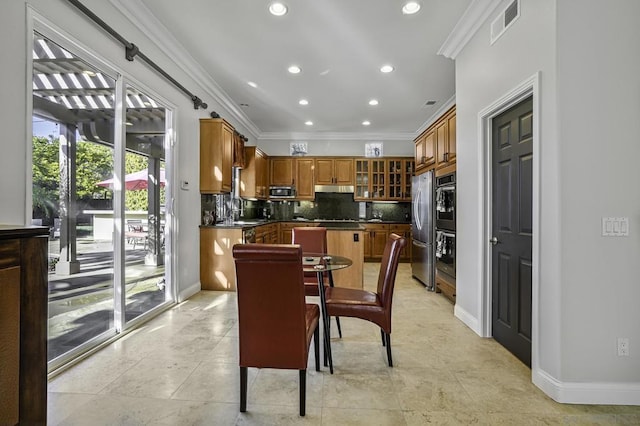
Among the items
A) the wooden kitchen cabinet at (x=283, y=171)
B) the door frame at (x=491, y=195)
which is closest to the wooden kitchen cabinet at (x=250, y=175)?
the wooden kitchen cabinet at (x=283, y=171)

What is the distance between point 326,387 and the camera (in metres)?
2.10

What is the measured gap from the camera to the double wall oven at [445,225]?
3.86 metres

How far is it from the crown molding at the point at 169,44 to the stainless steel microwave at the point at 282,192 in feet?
7.99

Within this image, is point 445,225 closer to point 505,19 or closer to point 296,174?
point 505,19

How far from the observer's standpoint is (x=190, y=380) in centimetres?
218

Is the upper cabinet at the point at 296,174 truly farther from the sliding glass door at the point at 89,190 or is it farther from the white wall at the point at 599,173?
Result: the white wall at the point at 599,173

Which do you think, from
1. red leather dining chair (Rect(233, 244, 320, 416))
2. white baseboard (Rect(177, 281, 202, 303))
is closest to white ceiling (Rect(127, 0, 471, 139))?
red leather dining chair (Rect(233, 244, 320, 416))

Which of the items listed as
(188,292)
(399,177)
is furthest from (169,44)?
(399,177)

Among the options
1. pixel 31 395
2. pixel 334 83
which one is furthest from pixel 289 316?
pixel 334 83

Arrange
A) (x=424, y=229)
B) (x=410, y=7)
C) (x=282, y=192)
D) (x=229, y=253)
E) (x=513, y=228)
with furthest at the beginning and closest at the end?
(x=282, y=192), (x=424, y=229), (x=229, y=253), (x=410, y=7), (x=513, y=228)

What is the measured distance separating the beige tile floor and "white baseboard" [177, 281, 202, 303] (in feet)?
2.89

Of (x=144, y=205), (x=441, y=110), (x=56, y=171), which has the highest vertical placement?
(x=441, y=110)

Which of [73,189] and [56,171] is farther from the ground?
[56,171]

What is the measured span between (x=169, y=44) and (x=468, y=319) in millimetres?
4161
